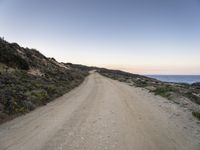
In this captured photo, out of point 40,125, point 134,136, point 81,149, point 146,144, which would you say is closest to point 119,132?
point 134,136

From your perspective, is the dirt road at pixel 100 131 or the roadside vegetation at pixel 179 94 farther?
the roadside vegetation at pixel 179 94

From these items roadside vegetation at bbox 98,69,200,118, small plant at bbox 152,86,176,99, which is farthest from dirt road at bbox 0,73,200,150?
small plant at bbox 152,86,176,99

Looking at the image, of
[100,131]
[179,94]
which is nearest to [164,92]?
[179,94]

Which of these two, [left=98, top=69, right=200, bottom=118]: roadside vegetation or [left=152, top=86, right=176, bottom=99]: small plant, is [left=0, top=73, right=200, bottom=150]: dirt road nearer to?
[left=98, top=69, right=200, bottom=118]: roadside vegetation

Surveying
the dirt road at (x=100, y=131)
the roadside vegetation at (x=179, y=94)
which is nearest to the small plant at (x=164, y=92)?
the roadside vegetation at (x=179, y=94)

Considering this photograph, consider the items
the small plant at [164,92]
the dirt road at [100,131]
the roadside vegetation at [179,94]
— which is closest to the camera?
the dirt road at [100,131]

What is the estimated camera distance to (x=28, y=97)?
1433 centimetres

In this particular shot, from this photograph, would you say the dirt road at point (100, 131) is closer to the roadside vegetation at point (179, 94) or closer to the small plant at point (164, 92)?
the roadside vegetation at point (179, 94)

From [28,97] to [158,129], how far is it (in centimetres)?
927

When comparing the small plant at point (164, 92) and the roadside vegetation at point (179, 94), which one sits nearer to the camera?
the roadside vegetation at point (179, 94)

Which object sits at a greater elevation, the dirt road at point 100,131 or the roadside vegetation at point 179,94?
the roadside vegetation at point 179,94

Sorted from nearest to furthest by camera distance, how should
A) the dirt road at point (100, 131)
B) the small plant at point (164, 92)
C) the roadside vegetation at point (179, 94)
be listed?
the dirt road at point (100, 131) → the roadside vegetation at point (179, 94) → the small plant at point (164, 92)

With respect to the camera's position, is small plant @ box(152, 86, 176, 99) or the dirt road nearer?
the dirt road

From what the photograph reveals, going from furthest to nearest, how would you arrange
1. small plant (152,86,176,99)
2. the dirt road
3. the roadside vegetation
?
small plant (152,86,176,99) < the roadside vegetation < the dirt road
